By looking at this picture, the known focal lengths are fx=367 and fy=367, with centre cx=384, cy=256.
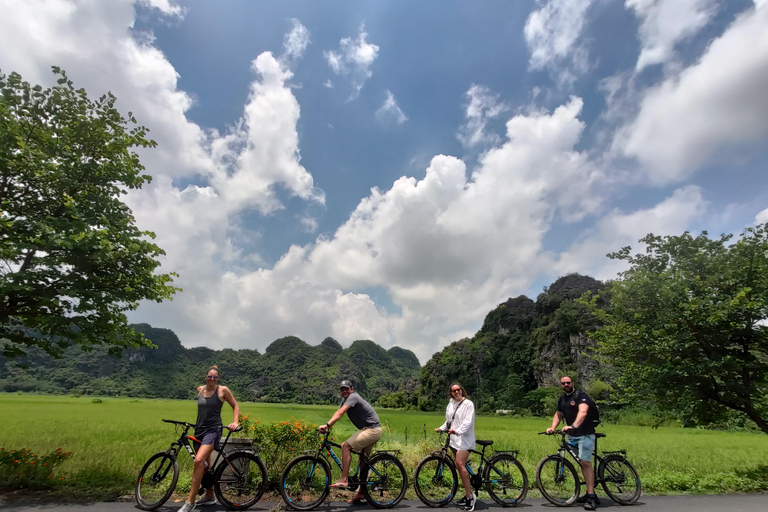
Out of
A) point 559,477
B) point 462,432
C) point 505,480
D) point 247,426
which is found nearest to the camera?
point 462,432

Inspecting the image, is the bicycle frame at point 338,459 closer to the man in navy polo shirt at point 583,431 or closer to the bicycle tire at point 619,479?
the man in navy polo shirt at point 583,431

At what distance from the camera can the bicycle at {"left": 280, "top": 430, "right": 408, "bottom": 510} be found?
18.2 ft

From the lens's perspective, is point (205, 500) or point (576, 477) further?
point (576, 477)

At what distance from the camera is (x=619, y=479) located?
662cm

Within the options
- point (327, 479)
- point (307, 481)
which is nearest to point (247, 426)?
point (307, 481)

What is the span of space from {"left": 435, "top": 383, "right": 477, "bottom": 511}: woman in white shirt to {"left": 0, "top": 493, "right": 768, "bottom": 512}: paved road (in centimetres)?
34

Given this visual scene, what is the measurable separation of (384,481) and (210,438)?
275cm

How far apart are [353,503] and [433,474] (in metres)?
1.40

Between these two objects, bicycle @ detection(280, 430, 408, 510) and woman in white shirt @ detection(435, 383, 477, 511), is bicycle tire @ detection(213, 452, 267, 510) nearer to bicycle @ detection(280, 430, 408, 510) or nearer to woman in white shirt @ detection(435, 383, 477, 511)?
bicycle @ detection(280, 430, 408, 510)

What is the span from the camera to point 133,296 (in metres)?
7.88

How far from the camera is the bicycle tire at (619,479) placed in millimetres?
6559

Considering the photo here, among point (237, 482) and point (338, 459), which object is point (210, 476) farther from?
point (338, 459)

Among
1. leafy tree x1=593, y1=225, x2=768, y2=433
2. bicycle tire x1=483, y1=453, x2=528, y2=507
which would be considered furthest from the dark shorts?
leafy tree x1=593, y1=225, x2=768, y2=433

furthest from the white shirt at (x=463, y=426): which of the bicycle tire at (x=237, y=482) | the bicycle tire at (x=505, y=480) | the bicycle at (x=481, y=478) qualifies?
the bicycle tire at (x=237, y=482)
